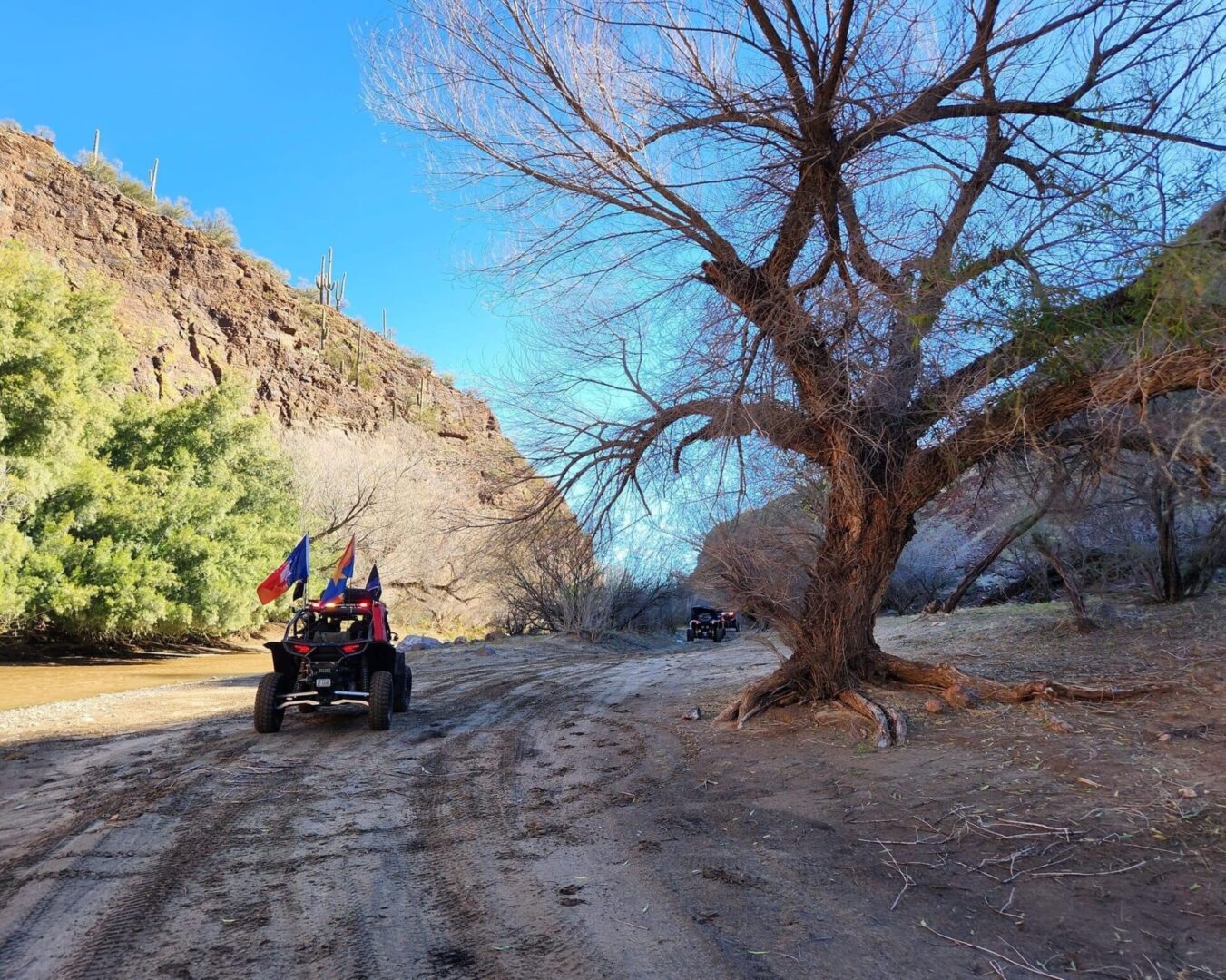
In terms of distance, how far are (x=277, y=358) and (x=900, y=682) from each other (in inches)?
1860

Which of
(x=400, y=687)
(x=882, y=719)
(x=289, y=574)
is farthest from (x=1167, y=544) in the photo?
(x=289, y=574)

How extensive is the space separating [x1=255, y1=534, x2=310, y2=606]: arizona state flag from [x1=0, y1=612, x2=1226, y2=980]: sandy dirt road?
188 centimetres

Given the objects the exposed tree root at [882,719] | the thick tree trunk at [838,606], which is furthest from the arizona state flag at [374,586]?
the exposed tree root at [882,719]

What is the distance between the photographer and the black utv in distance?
1246 inches

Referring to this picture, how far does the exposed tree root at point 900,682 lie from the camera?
7.42 metres

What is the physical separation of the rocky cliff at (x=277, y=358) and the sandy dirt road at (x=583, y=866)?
20.0 metres

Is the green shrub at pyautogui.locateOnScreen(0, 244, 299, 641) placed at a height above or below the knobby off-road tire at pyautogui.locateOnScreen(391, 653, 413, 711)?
above

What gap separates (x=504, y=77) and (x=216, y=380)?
1658 inches

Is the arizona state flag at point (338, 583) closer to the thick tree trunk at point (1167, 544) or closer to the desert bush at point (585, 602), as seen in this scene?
the desert bush at point (585, 602)

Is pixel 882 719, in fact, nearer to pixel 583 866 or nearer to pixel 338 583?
pixel 583 866

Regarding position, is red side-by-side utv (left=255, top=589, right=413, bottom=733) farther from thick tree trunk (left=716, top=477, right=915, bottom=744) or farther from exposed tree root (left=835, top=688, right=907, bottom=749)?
exposed tree root (left=835, top=688, right=907, bottom=749)

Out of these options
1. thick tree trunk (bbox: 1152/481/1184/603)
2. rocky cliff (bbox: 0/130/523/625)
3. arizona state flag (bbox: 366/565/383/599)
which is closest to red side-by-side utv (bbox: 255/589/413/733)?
arizona state flag (bbox: 366/565/383/599)

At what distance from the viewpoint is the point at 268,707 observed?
896 centimetres

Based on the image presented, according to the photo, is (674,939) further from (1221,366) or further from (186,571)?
(186,571)
